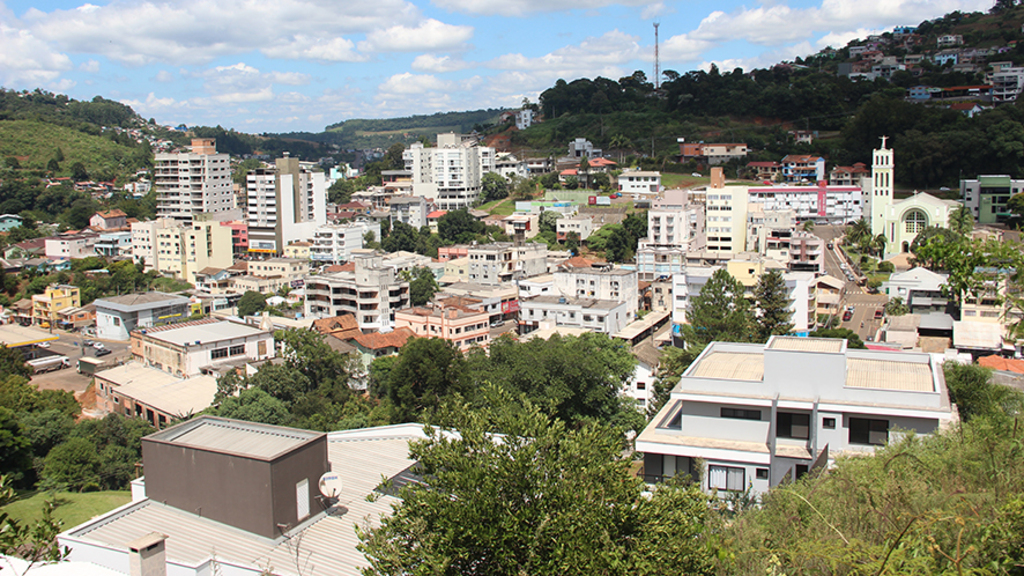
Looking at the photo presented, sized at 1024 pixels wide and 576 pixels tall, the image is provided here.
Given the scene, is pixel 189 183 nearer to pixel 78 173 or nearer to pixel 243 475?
pixel 78 173

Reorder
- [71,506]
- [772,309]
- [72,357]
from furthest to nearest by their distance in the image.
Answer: [72,357] → [772,309] → [71,506]

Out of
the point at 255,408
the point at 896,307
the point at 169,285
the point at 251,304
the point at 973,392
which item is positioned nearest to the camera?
the point at 973,392

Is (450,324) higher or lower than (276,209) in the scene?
lower

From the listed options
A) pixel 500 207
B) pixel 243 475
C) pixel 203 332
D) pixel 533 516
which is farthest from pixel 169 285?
pixel 533 516

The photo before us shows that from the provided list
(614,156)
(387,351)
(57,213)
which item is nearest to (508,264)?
(387,351)

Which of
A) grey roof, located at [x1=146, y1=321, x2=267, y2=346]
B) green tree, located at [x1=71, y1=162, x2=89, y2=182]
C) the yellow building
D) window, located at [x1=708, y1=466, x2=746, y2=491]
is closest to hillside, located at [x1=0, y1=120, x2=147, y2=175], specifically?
green tree, located at [x1=71, y1=162, x2=89, y2=182]

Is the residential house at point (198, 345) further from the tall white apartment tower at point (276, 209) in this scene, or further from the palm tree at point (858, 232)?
the palm tree at point (858, 232)
